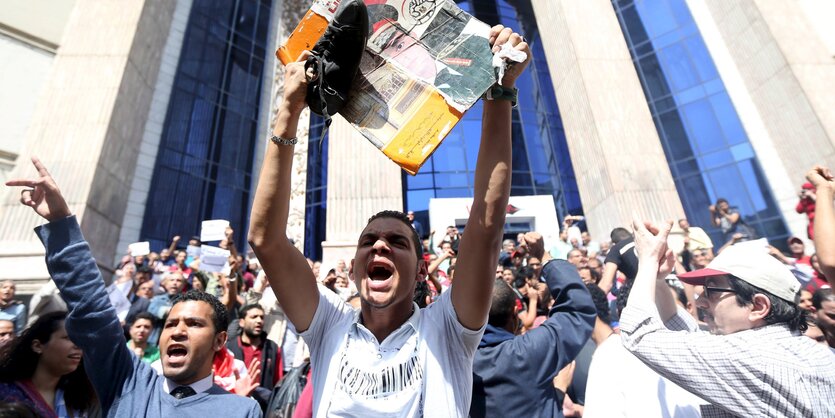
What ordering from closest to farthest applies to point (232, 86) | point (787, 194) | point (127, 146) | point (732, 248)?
point (732, 248) < point (127, 146) < point (787, 194) < point (232, 86)

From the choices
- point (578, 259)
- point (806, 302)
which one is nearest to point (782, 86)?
point (578, 259)

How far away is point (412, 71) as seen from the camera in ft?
5.24

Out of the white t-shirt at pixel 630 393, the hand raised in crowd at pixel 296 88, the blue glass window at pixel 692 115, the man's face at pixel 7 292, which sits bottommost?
the white t-shirt at pixel 630 393

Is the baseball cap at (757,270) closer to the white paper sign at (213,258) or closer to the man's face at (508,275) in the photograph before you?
the man's face at (508,275)

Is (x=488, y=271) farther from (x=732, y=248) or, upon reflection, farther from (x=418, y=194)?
(x=418, y=194)

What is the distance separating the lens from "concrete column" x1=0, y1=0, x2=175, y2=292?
23.9ft

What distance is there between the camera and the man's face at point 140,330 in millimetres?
4180

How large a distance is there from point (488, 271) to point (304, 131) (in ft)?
47.6

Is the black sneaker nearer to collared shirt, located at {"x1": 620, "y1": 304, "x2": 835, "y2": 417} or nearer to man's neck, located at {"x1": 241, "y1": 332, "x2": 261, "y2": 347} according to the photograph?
collared shirt, located at {"x1": 620, "y1": 304, "x2": 835, "y2": 417}

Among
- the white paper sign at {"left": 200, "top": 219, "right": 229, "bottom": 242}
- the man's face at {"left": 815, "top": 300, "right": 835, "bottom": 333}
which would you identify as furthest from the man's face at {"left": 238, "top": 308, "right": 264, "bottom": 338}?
the man's face at {"left": 815, "top": 300, "right": 835, "bottom": 333}

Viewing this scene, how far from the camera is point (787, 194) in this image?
31.0ft

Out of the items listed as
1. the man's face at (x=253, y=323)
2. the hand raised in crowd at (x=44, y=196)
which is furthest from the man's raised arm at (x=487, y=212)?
the man's face at (x=253, y=323)

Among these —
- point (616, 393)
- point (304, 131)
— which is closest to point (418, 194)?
point (304, 131)

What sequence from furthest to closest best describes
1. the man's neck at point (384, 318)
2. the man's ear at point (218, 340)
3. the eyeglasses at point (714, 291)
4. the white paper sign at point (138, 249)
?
the white paper sign at point (138, 249) → the man's ear at point (218, 340) → the eyeglasses at point (714, 291) → the man's neck at point (384, 318)
